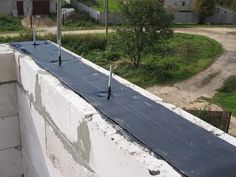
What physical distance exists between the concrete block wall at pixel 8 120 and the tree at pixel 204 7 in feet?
82.2

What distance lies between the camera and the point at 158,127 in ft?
12.3

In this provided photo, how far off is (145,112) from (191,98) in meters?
11.2

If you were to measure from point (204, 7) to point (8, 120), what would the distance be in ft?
83.4

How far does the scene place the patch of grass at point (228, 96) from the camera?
1376 cm

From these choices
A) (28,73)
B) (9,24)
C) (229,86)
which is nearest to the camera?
(28,73)

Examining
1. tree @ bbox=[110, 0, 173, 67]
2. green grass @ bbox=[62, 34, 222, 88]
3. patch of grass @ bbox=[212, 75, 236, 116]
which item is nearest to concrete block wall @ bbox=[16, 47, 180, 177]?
patch of grass @ bbox=[212, 75, 236, 116]

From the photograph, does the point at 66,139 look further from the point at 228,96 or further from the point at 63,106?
the point at 228,96

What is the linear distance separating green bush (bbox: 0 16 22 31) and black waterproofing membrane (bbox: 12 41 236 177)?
20.3 meters

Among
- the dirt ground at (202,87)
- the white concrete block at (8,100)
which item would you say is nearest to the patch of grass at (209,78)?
the dirt ground at (202,87)

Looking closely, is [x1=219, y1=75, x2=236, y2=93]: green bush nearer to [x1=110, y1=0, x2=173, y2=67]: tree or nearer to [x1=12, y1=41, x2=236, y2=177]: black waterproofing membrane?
[x1=110, y1=0, x2=173, y2=67]: tree

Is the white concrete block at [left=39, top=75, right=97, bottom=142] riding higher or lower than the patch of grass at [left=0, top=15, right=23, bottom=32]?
higher

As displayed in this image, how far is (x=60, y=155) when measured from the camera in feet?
15.0

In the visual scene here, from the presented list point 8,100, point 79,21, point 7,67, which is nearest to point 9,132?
point 8,100

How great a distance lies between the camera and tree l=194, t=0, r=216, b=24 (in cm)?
2891
